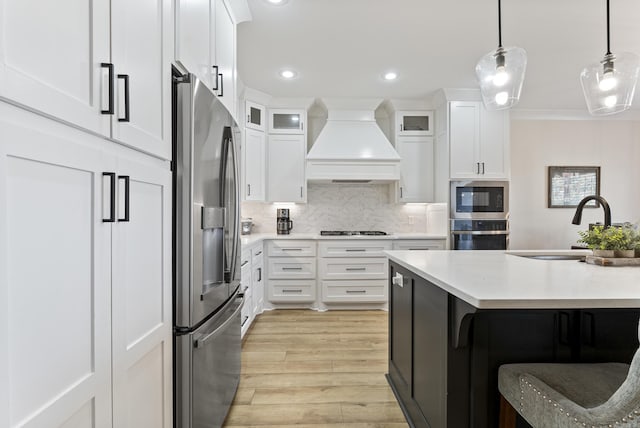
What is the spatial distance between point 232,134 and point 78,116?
3.56ft

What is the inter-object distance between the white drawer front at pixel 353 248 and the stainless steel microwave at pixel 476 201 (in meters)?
0.94

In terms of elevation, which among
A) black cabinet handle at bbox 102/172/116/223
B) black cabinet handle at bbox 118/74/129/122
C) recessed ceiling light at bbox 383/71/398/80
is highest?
recessed ceiling light at bbox 383/71/398/80

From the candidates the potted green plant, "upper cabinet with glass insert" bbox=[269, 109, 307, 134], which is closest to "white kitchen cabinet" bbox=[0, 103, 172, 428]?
the potted green plant

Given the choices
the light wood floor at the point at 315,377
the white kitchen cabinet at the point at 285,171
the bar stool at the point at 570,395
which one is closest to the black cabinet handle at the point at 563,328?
the bar stool at the point at 570,395

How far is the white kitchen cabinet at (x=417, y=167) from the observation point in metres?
4.47

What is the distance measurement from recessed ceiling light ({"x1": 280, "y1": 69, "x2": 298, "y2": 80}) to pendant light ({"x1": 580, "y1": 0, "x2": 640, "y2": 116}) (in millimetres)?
2504

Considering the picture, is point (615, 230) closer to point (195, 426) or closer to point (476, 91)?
point (195, 426)

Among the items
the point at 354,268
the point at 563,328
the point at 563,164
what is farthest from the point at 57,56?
the point at 563,164

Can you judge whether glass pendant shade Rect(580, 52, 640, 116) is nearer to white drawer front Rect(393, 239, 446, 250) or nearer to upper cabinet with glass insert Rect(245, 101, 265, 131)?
white drawer front Rect(393, 239, 446, 250)

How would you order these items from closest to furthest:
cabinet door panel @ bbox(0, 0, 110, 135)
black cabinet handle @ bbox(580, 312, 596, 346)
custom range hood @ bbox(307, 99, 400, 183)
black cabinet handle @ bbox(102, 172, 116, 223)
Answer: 1. cabinet door panel @ bbox(0, 0, 110, 135)
2. black cabinet handle @ bbox(102, 172, 116, 223)
3. black cabinet handle @ bbox(580, 312, 596, 346)
4. custom range hood @ bbox(307, 99, 400, 183)

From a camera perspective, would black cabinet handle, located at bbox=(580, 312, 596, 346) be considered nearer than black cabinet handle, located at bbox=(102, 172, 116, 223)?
No

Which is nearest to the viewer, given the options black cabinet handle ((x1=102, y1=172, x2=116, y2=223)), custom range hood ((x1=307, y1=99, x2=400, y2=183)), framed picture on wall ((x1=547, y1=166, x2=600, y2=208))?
black cabinet handle ((x1=102, y1=172, x2=116, y2=223))

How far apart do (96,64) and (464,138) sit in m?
4.01

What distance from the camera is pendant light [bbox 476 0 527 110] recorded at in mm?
1904
